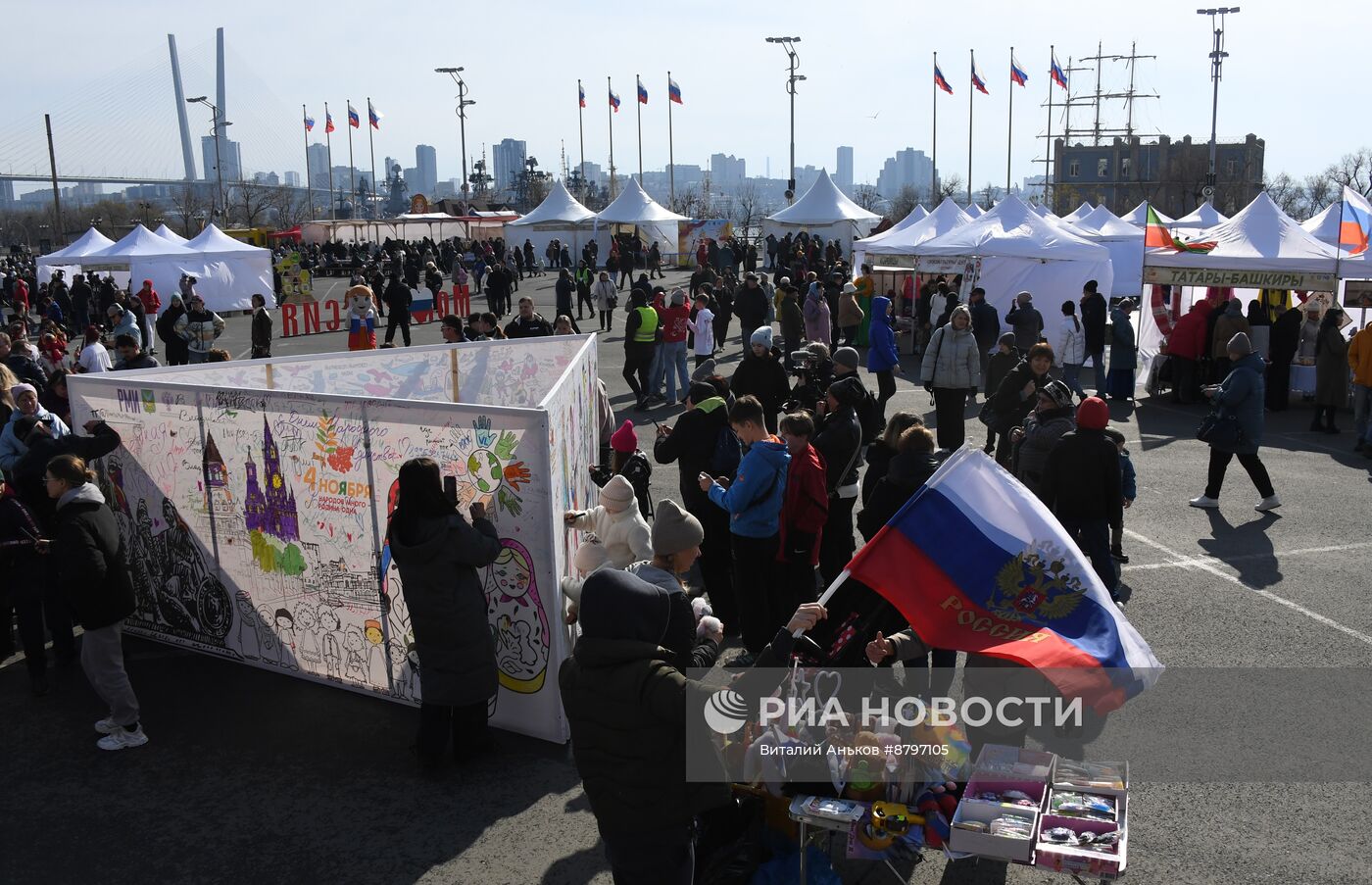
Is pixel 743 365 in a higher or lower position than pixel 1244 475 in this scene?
higher

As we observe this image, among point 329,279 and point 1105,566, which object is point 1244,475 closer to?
point 1105,566

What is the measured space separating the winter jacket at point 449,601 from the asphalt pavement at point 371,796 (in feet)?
1.75

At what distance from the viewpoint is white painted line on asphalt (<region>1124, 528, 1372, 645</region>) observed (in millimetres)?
7535

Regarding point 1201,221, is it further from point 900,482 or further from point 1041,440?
point 900,482

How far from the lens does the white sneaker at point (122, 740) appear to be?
6059 millimetres

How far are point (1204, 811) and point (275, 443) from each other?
214 inches

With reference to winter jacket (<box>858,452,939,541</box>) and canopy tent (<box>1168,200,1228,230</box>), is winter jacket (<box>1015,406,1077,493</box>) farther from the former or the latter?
canopy tent (<box>1168,200,1228,230</box>)

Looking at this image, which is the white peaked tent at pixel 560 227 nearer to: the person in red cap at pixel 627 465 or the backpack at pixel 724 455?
the person in red cap at pixel 627 465

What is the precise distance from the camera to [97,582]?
5.84 m

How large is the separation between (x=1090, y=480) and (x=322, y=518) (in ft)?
16.1

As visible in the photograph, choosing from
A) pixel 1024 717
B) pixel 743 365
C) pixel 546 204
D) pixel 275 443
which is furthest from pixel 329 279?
pixel 1024 717

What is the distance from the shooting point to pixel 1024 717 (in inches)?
197

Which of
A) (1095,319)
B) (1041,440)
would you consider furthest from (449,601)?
(1095,319)

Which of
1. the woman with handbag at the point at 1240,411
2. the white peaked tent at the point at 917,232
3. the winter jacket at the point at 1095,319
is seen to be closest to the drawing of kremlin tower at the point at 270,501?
the woman with handbag at the point at 1240,411
